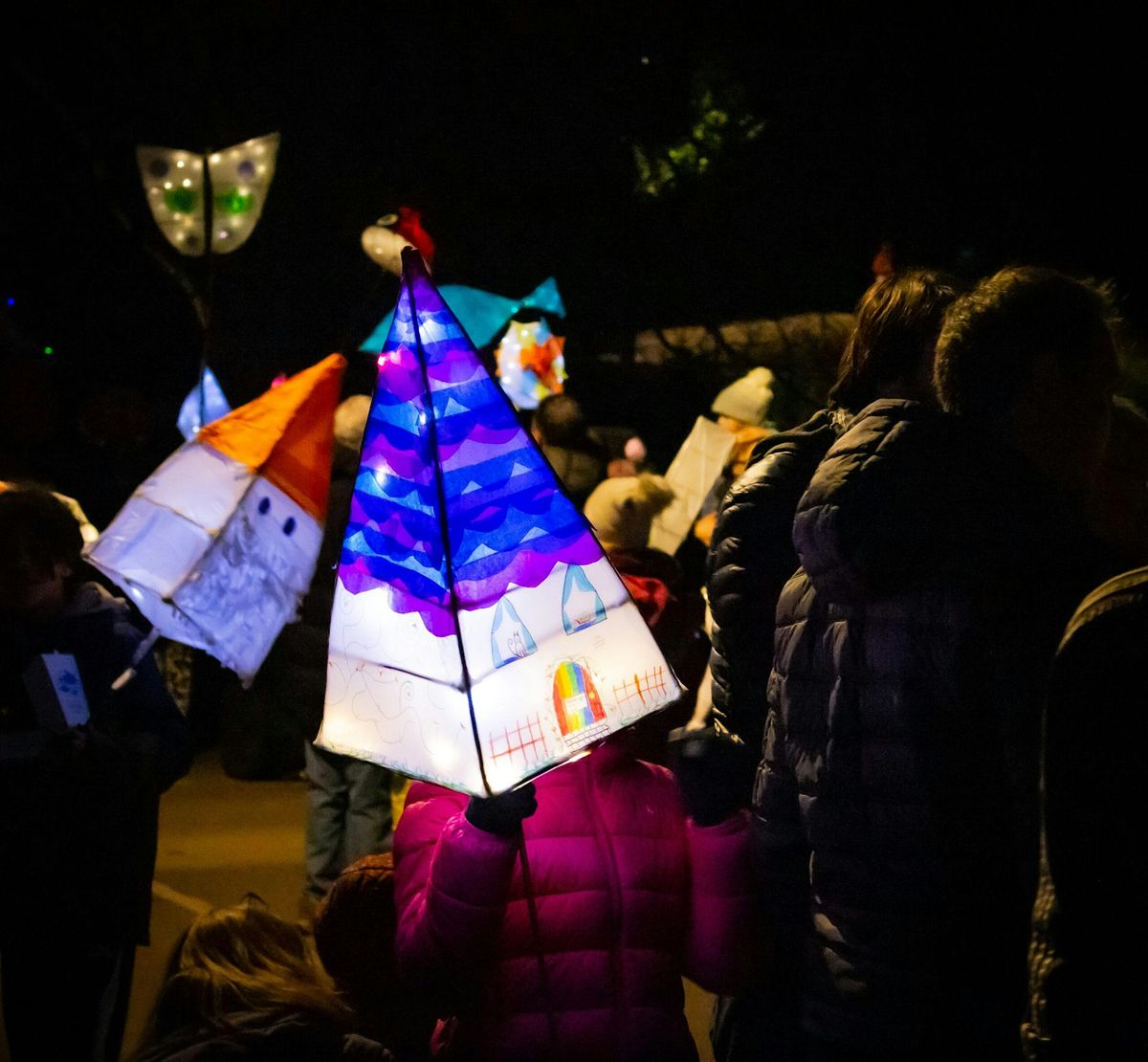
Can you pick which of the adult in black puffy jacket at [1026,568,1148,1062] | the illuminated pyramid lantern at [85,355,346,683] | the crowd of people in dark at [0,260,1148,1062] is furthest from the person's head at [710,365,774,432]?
the adult in black puffy jacket at [1026,568,1148,1062]

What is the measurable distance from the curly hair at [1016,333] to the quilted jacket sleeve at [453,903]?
→ 1065mm

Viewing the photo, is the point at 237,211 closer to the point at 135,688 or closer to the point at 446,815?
the point at 135,688

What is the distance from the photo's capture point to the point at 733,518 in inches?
104

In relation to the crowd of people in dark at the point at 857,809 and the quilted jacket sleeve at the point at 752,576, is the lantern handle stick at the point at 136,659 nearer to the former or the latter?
the crowd of people in dark at the point at 857,809

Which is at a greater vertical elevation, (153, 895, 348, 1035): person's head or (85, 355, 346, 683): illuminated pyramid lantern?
(85, 355, 346, 683): illuminated pyramid lantern

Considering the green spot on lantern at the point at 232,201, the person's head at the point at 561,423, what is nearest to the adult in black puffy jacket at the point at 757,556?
the person's head at the point at 561,423

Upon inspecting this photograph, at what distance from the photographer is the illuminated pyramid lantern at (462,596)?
75.4 inches

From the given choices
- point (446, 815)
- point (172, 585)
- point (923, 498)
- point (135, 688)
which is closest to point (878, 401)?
point (923, 498)

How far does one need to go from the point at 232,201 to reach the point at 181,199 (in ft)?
1.07

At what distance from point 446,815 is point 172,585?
4.27 ft

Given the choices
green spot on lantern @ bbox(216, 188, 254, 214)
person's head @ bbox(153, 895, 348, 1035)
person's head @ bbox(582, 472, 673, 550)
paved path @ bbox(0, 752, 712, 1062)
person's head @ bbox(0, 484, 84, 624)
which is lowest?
paved path @ bbox(0, 752, 712, 1062)

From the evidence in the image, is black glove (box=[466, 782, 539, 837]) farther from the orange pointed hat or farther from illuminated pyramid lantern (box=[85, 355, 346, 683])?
the orange pointed hat

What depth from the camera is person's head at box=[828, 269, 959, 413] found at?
2318mm

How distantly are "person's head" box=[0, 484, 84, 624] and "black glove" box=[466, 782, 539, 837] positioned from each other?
1921 millimetres
